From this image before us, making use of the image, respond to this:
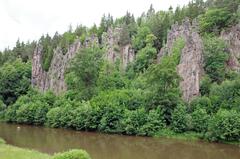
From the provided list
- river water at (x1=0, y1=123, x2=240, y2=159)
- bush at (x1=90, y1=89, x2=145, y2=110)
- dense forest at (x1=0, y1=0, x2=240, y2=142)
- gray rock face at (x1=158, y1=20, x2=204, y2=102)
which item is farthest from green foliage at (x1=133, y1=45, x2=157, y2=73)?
river water at (x1=0, y1=123, x2=240, y2=159)

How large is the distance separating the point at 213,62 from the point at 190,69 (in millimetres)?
6182

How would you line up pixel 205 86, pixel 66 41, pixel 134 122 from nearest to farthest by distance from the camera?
pixel 134 122, pixel 205 86, pixel 66 41

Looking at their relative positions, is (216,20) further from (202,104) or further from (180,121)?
(180,121)

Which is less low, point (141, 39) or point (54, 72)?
point (141, 39)

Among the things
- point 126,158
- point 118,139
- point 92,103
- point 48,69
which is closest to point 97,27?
point 48,69

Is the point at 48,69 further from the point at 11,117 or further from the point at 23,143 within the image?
the point at 23,143

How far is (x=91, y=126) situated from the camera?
8344 cm

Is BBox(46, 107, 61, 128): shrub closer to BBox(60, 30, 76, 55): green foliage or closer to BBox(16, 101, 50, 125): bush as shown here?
BBox(16, 101, 50, 125): bush

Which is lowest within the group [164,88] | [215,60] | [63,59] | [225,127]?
[225,127]

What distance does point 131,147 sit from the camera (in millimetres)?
59312

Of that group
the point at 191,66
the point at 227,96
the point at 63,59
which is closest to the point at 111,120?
the point at 191,66

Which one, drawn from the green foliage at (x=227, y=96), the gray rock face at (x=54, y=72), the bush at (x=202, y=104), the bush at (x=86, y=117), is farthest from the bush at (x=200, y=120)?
the gray rock face at (x=54, y=72)

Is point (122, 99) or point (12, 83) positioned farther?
point (12, 83)

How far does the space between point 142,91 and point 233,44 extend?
24.1 m
